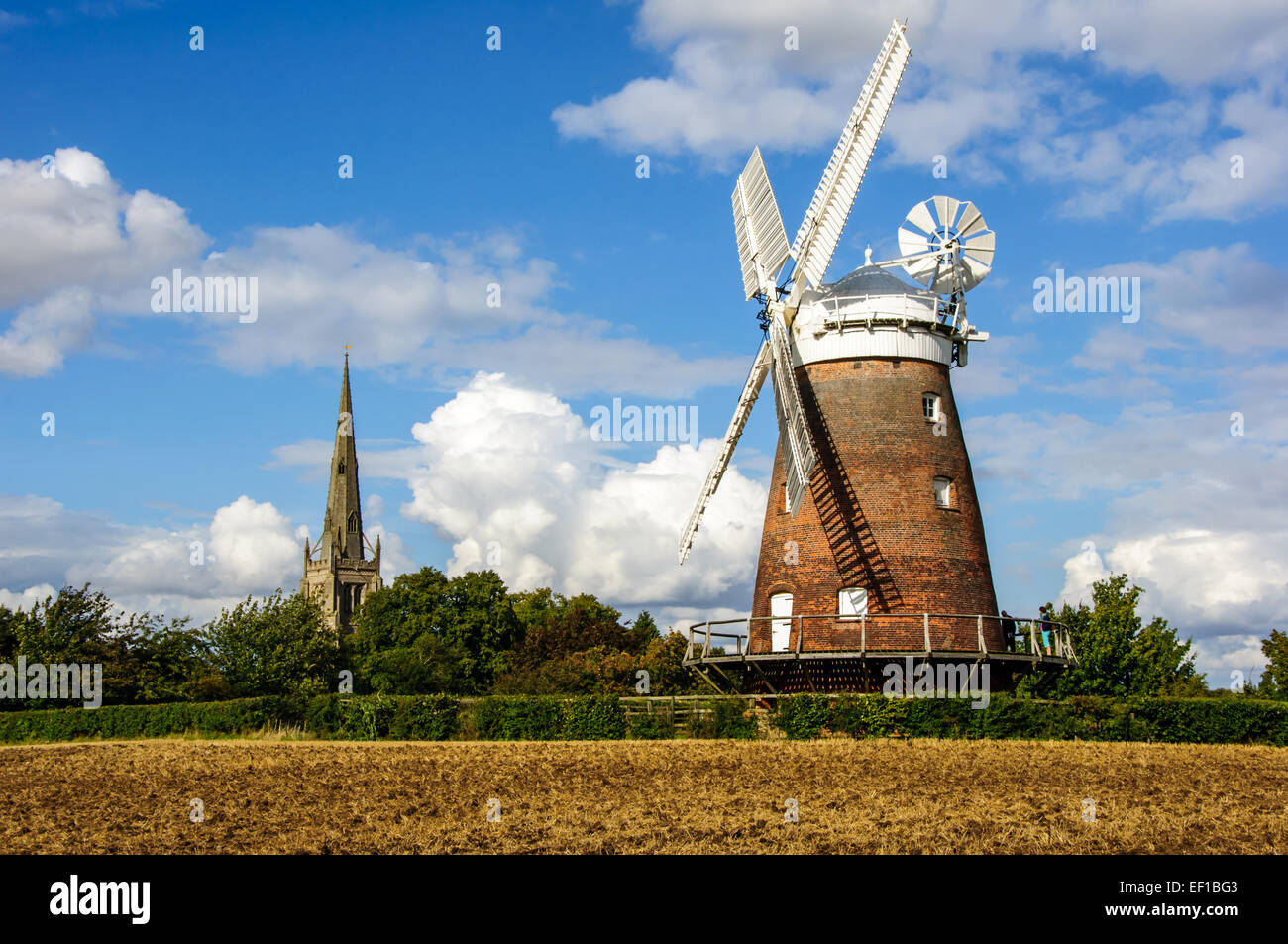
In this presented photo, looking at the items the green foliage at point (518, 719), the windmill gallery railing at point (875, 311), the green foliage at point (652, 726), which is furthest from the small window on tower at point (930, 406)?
the green foliage at point (518, 719)

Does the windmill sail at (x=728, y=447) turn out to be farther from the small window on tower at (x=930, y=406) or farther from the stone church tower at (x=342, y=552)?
the stone church tower at (x=342, y=552)

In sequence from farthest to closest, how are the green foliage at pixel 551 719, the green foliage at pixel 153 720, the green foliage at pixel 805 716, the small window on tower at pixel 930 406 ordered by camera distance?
1. the green foliage at pixel 153 720
2. the small window on tower at pixel 930 406
3. the green foliage at pixel 551 719
4. the green foliage at pixel 805 716

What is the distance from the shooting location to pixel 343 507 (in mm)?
124812

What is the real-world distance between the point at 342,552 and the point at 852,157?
103200 mm

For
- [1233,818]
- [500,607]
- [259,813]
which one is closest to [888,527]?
[1233,818]

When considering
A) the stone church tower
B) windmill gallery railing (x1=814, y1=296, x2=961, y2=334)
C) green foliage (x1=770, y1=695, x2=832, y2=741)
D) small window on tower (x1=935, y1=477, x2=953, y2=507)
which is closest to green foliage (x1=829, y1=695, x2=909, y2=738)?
green foliage (x1=770, y1=695, x2=832, y2=741)

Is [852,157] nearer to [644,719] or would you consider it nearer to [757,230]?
[757,230]

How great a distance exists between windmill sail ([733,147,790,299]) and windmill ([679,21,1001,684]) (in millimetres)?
68

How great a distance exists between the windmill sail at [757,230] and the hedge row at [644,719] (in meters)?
11.2

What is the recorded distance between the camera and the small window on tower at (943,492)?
95.9 ft

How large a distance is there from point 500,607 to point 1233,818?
60040 mm

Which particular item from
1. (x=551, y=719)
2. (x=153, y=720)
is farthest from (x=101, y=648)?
(x=551, y=719)

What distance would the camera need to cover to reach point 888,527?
2856cm

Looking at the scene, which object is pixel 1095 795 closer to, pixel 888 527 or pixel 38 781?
pixel 888 527
